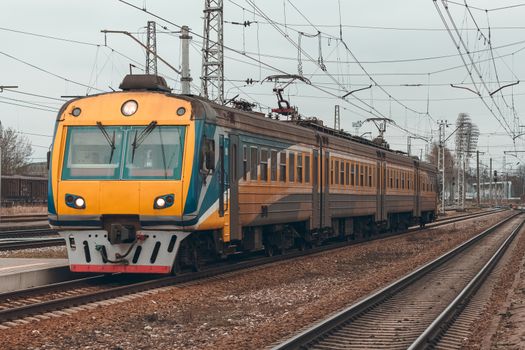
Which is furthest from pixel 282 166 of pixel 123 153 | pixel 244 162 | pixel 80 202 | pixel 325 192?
pixel 80 202

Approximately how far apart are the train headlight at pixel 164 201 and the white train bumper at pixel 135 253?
0.45 meters

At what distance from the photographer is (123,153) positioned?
13.3 metres

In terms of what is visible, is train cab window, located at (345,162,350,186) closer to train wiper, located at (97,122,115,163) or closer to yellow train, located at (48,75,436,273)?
yellow train, located at (48,75,436,273)

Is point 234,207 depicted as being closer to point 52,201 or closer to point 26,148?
point 52,201

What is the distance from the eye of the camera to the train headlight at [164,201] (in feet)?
42.3

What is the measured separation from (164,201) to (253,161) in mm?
3720

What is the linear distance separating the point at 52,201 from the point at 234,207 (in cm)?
359

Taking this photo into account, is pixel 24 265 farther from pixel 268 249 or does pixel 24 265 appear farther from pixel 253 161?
pixel 268 249

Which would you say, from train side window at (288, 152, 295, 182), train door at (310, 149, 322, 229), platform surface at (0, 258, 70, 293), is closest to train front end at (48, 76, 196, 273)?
platform surface at (0, 258, 70, 293)

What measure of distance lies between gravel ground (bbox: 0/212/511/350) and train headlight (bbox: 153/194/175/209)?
142 centimetres

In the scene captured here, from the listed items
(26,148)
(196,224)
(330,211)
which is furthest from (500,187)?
(196,224)

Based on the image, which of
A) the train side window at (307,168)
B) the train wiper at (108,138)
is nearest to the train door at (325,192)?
the train side window at (307,168)

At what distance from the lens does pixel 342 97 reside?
3253 centimetres

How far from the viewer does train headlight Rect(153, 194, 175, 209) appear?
508 inches
